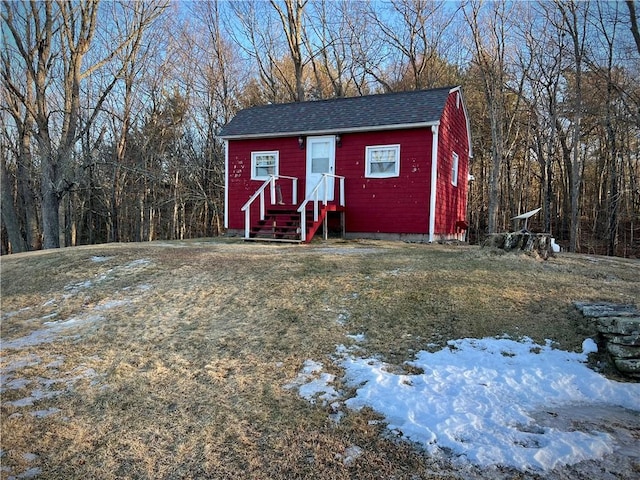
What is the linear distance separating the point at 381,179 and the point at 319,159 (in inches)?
77.1

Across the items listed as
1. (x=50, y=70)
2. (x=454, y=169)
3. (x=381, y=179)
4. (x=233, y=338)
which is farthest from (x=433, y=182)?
(x=50, y=70)

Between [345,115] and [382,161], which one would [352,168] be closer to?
[382,161]

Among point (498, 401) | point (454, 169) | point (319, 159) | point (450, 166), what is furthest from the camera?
point (454, 169)

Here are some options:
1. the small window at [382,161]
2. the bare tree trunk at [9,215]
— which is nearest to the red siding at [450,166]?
the small window at [382,161]

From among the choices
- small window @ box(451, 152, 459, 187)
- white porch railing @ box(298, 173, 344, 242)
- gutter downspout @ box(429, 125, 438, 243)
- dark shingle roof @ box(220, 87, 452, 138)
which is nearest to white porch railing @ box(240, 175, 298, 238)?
white porch railing @ box(298, 173, 344, 242)

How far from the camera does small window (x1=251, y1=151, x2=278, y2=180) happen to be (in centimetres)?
1288

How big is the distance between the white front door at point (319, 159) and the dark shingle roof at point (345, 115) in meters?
0.34

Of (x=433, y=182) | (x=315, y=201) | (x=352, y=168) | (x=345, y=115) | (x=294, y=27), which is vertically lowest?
(x=315, y=201)

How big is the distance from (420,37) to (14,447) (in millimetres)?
24338

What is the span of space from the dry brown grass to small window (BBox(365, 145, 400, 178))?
4.18 m

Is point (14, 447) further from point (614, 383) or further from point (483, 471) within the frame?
point (614, 383)

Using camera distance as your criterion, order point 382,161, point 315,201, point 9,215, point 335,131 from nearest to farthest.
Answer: point 315,201, point 382,161, point 335,131, point 9,215

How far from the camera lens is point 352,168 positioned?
11.9 metres

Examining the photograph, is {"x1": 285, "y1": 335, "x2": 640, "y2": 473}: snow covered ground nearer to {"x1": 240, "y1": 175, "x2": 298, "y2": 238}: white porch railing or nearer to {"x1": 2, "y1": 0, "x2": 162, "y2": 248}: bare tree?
{"x1": 240, "y1": 175, "x2": 298, "y2": 238}: white porch railing
